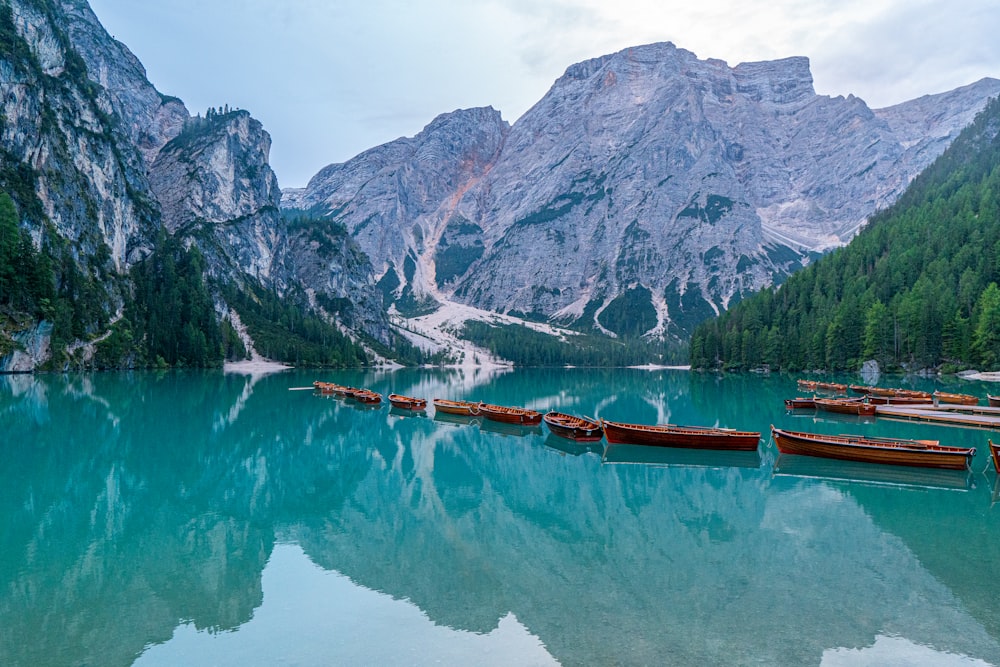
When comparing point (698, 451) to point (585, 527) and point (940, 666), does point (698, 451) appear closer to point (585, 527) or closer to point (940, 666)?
point (585, 527)

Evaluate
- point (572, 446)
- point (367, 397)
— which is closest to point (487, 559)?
point (572, 446)

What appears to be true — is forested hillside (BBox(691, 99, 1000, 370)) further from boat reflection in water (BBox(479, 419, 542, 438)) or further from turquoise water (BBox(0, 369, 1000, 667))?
turquoise water (BBox(0, 369, 1000, 667))

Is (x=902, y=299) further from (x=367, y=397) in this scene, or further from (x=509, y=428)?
(x=367, y=397)

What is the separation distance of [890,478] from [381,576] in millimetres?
29587

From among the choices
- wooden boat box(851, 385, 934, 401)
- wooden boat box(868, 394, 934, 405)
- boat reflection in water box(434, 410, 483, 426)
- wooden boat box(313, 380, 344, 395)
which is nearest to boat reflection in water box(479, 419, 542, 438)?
boat reflection in water box(434, 410, 483, 426)

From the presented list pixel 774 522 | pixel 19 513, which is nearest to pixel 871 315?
pixel 774 522

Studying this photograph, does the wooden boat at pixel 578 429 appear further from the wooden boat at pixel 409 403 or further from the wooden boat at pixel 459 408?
the wooden boat at pixel 409 403

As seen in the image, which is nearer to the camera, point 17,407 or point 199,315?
point 17,407

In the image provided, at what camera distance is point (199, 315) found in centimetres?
17888

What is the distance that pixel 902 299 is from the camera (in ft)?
376

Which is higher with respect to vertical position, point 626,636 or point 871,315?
point 871,315

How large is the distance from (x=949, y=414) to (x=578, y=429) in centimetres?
A: 3542

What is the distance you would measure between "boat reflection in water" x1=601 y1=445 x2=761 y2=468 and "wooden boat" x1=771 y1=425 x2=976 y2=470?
8.77 ft

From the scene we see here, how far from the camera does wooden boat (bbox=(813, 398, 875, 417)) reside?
2484 inches
